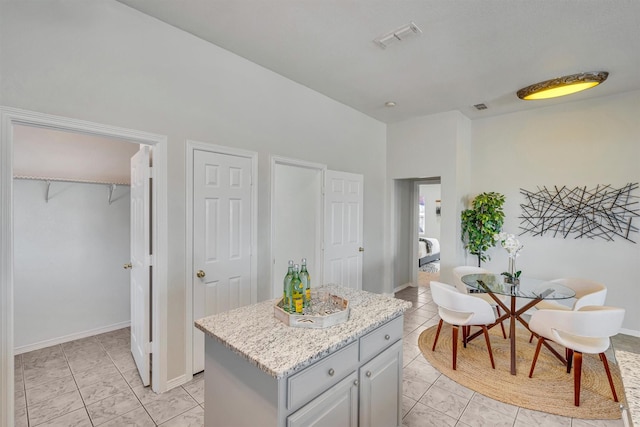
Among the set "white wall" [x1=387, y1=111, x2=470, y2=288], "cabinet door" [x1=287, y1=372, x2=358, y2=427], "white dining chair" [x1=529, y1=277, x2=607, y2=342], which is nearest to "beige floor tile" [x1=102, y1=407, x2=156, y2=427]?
"cabinet door" [x1=287, y1=372, x2=358, y2=427]

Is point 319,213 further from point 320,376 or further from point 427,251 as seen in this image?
point 427,251

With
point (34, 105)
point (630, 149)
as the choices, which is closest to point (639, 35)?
point (630, 149)

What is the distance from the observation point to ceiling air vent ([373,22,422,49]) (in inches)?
92.7

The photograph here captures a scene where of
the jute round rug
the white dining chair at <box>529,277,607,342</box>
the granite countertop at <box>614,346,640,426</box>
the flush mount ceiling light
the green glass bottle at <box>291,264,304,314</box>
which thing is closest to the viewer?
the granite countertop at <box>614,346,640,426</box>

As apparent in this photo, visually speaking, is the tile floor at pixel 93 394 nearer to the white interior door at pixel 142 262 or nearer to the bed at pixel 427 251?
the white interior door at pixel 142 262

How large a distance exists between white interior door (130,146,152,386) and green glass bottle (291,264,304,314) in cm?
144

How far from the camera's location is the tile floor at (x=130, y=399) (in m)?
2.11

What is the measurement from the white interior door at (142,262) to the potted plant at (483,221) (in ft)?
13.4

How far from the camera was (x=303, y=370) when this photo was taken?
1.27 m

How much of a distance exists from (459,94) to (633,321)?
3.53 m

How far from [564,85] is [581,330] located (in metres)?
2.50

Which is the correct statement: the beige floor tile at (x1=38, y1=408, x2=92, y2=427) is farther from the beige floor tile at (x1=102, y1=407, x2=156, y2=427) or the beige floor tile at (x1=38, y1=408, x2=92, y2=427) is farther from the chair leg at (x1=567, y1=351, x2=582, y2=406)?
the chair leg at (x1=567, y1=351, x2=582, y2=406)

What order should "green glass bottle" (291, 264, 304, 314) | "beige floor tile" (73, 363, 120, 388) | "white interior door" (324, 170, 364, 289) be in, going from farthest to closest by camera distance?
"white interior door" (324, 170, 364, 289), "beige floor tile" (73, 363, 120, 388), "green glass bottle" (291, 264, 304, 314)

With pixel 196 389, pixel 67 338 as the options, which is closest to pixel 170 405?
pixel 196 389
